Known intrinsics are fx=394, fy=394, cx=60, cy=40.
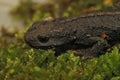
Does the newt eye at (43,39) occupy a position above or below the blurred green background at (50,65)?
above

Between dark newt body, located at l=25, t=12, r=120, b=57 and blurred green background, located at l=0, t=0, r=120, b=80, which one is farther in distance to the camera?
dark newt body, located at l=25, t=12, r=120, b=57

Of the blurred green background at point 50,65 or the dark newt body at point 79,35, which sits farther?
the dark newt body at point 79,35

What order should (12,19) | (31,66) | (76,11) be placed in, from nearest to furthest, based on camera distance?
(31,66) → (76,11) → (12,19)

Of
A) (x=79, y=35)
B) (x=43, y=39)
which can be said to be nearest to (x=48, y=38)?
(x=43, y=39)

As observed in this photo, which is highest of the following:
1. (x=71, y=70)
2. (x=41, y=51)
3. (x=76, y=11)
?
(x=76, y=11)

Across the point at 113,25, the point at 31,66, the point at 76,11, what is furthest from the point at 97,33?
the point at 76,11

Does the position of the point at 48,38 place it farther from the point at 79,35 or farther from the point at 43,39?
the point at 79,35

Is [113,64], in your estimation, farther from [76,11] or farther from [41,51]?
[76,11]

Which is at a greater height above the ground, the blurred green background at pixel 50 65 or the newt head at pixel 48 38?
the newt head at pixel 48 38
